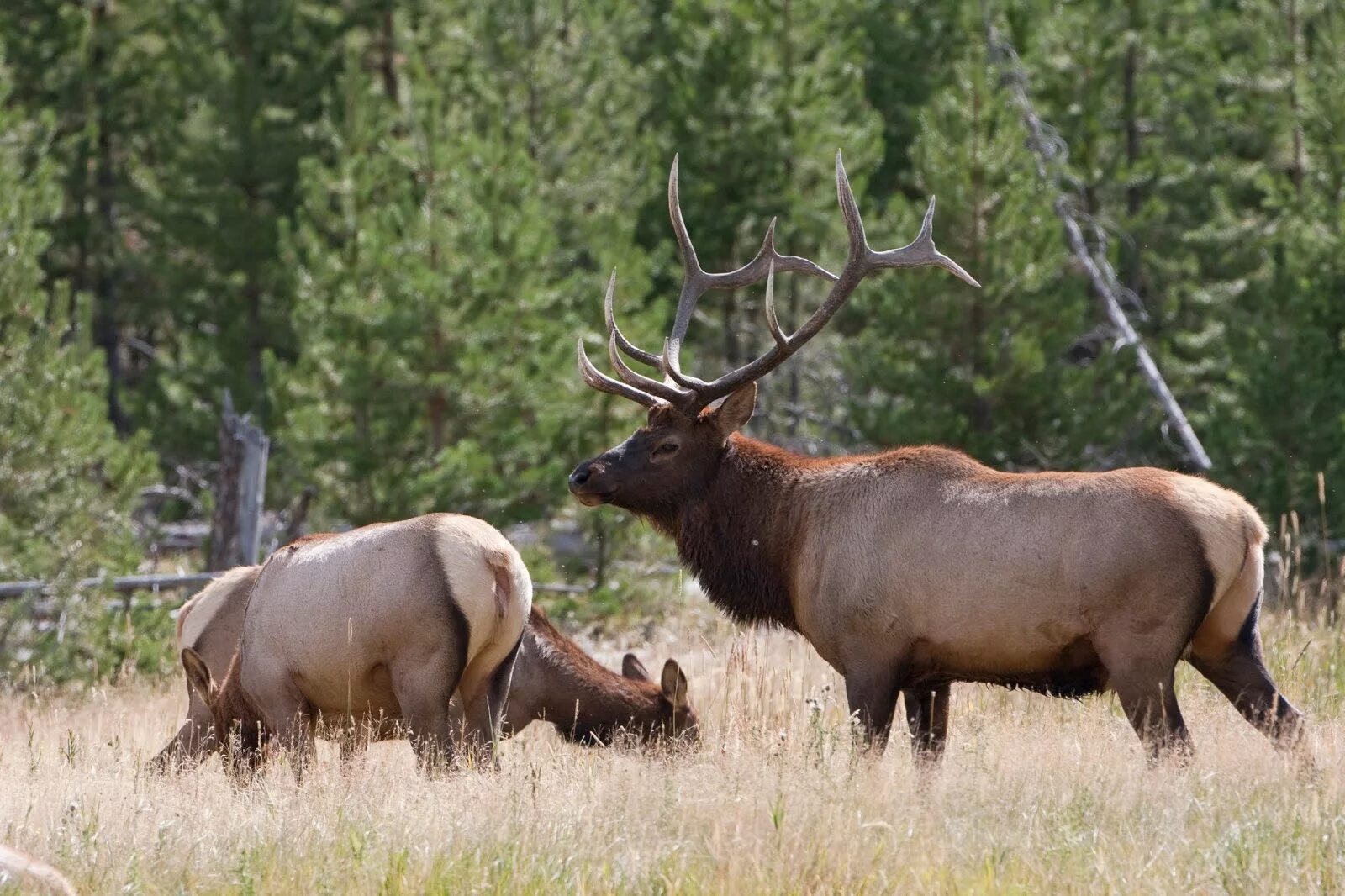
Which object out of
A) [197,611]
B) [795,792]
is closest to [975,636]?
[795,792]

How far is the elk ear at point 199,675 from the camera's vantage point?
7.77 meters

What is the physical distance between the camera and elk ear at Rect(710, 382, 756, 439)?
308 inches

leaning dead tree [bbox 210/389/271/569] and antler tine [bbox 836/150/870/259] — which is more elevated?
antler tine [bbox 836/150/870/259]

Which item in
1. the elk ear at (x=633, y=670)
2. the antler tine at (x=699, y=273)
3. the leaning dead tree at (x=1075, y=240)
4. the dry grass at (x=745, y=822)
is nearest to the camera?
the dry grass at (x=745, y=822)

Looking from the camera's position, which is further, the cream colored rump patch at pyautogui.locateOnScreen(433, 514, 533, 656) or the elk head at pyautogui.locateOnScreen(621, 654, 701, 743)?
the elk head at pyautogui.locateOnScreen(621, 654, 701, 743)

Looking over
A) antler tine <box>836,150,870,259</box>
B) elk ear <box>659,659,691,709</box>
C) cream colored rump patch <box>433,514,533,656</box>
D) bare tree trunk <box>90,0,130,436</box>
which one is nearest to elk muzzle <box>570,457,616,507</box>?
cream colored rump patch <box>433,514,533,656</box>

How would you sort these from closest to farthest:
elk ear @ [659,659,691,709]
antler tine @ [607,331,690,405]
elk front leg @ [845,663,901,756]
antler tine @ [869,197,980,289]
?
elk front leg @ [845,663,901,756]
antler tine @ [607,331,690,405]
antler tine @ [869,197,980,289]
elk ear @ [659,659,691,709]

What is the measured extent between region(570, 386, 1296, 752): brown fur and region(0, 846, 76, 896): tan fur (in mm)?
3052

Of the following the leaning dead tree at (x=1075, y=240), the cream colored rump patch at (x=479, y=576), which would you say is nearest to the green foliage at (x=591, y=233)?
Answer: the leaning dead tree at (x=1075, y=240)

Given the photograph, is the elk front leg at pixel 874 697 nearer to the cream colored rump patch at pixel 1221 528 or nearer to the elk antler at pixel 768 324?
the cream colored rump patch at pixel 1221 528

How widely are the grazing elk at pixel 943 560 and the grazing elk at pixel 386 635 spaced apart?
0.79 meters

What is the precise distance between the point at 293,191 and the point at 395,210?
8.16 metres

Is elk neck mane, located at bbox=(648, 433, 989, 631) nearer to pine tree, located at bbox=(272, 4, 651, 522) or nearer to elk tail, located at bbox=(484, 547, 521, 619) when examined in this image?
elk tail, located at bbox=(484, 547, 521, 619)

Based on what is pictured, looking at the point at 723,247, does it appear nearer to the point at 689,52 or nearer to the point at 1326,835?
the point at 689,52
